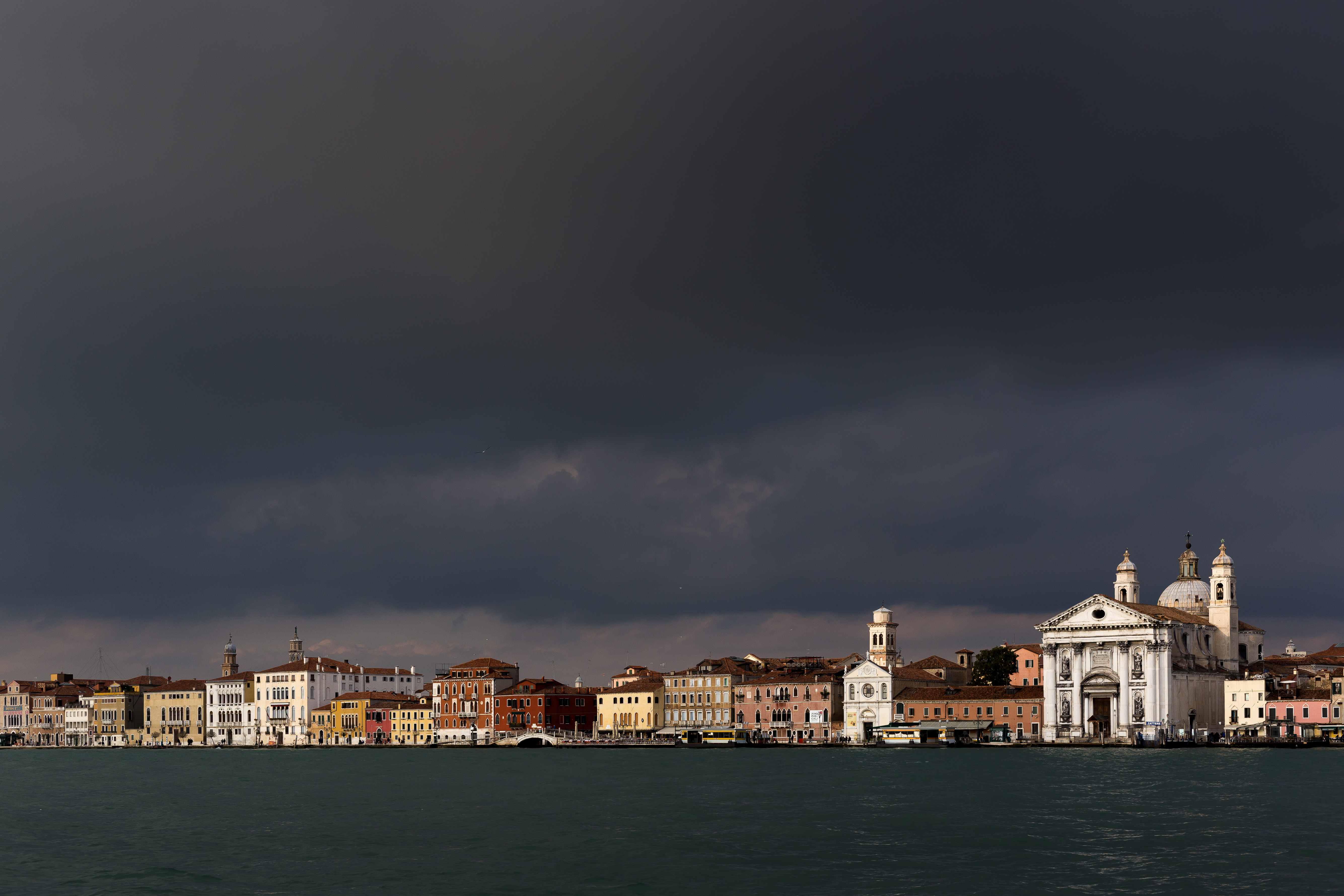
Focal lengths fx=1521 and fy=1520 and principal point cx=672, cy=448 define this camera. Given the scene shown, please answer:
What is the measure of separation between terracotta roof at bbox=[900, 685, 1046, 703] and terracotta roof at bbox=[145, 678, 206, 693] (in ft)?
249

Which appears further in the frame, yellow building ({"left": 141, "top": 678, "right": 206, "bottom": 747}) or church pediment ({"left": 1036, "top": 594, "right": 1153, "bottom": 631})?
yellow building ({"left": 141, "top": 678, "right": 206, "bottom": 747})

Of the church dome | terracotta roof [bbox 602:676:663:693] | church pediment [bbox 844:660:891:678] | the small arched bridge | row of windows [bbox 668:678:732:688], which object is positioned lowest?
the small arched bridge

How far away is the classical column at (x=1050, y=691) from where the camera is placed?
105875mm

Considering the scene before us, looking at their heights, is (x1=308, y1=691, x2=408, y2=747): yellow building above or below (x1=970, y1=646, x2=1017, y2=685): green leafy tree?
below

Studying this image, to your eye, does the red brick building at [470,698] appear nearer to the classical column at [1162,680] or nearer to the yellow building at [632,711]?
the yellow building at [632,711]

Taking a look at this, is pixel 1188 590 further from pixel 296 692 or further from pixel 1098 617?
pixel 296 692

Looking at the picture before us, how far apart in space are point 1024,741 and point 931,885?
81228 millimetres

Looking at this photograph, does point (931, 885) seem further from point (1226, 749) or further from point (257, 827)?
point (1226, 749)

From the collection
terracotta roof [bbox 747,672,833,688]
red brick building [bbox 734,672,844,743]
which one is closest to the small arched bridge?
red brick building [bbox 734,672,844,743]

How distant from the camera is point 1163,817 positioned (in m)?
41.5

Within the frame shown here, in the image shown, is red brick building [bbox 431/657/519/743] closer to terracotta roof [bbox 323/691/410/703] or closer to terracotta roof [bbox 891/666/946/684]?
terracotta roof [bbox 323/691/410/703]

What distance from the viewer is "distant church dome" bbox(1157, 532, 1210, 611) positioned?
381ft

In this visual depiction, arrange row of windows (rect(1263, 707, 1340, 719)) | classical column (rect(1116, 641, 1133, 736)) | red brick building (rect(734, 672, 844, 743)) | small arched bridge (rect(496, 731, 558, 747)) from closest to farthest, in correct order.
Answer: row of windows (rect(1263, 707, 1340, 719)) → classical column (rect(1116, 641, 1133, 736)) → red brick building (rect(734, 672, 844, 743)) → small arched bridge (rect(496, 731, 558, 747))

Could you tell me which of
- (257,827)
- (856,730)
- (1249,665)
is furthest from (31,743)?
(257,827)
